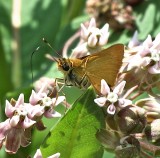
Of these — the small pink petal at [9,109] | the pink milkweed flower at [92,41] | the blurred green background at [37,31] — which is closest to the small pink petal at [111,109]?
the small pink petal at [9,109]

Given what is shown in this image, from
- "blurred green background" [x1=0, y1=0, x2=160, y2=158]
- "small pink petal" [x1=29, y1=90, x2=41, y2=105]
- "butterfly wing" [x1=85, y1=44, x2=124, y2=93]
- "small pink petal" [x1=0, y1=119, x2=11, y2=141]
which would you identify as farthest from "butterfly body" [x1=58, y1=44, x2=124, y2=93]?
"blurred green background" [x1=0, y1=0, x2=160, y2=158]

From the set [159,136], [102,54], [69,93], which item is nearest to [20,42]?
[69,93]

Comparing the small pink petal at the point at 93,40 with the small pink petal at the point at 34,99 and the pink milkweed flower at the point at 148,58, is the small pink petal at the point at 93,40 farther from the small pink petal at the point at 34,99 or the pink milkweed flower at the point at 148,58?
the small pink petal at the point at 34,99

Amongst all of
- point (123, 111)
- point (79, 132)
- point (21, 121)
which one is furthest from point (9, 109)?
point (123, 111)

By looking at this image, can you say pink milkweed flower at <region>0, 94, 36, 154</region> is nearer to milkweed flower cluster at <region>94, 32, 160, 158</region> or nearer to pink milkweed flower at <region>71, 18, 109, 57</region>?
milkweed flower cluster at <region>94, 32, 160, 158</region>

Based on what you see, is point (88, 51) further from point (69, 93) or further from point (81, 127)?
point (69, 93)

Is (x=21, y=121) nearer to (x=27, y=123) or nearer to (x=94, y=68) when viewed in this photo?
(x=27, y=123)
